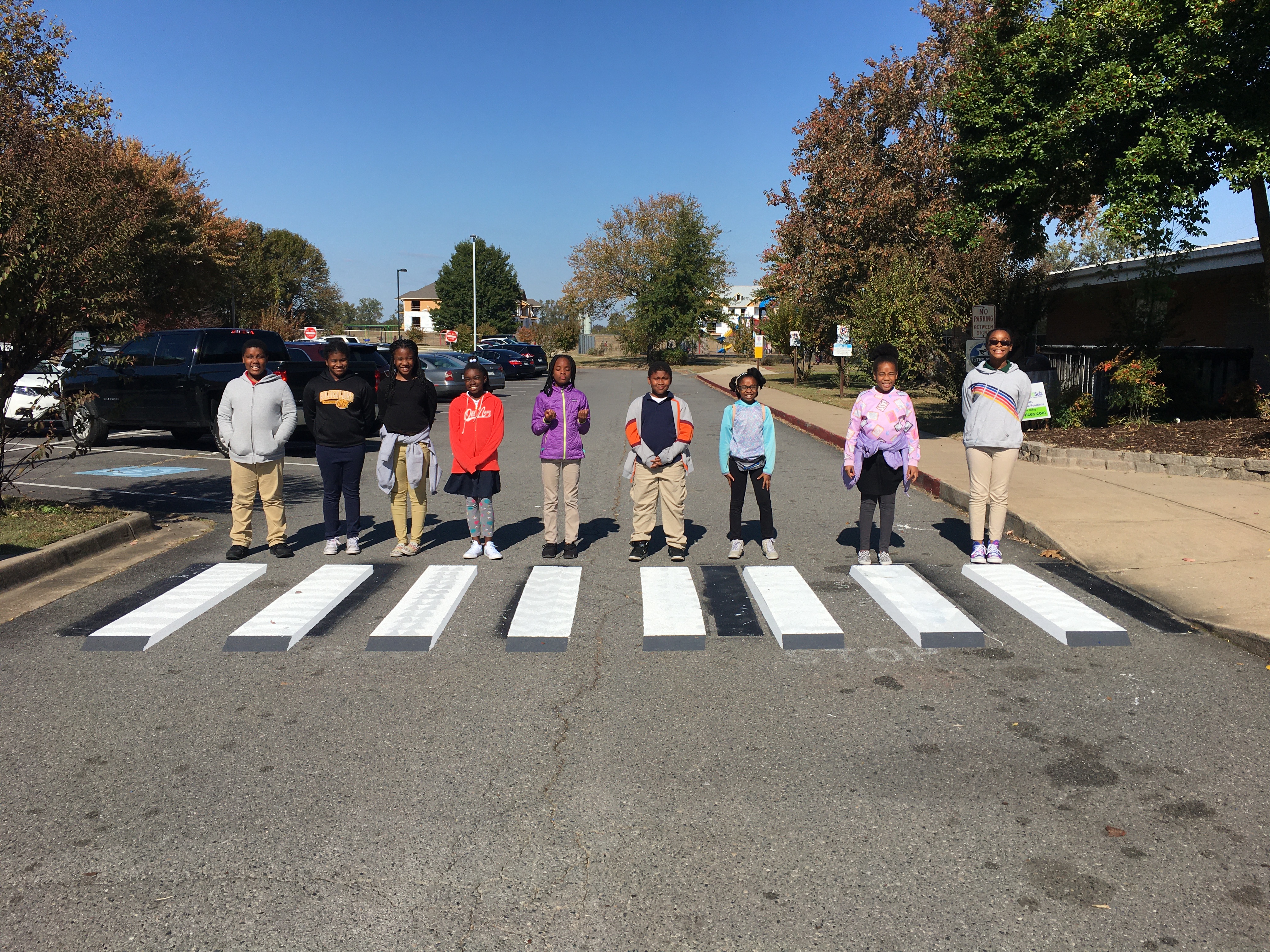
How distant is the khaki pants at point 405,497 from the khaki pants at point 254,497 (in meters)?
0.96

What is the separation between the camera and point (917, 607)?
673 cm

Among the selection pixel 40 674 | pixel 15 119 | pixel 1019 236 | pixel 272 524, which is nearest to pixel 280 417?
pixel 272 524

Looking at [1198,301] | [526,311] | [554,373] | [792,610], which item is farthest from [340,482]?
[526,311]

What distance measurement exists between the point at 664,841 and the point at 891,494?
4.96 m

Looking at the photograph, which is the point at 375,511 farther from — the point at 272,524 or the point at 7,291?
the point at 7,291

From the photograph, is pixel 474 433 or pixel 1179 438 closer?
pixel 474 433

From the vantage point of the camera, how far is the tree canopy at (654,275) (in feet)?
213

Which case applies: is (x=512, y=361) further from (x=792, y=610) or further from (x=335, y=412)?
(x=792, y=610)

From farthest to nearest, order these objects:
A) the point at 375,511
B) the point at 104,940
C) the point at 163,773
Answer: the point at 375,511
the point at 163,773
the point at 104,940

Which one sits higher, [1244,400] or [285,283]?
[285,283]

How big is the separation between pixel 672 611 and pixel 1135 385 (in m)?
11.0

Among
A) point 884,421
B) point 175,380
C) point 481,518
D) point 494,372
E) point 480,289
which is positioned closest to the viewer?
point 884,421

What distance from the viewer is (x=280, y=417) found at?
8320 millimetres

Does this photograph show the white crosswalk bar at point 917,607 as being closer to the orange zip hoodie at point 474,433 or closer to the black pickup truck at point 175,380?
the orange zip hoodie at point 474,433
